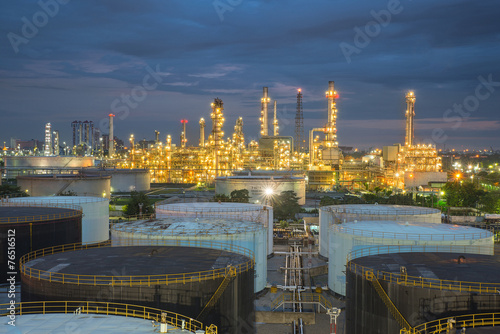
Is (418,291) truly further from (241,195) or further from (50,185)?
(50,185)

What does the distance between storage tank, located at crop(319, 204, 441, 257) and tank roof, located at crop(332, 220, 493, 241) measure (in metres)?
3.64

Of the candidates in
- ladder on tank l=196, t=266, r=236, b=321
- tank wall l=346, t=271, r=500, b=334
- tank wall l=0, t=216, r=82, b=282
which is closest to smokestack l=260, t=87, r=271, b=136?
tank wall l=0, t=216, r=82, b=282

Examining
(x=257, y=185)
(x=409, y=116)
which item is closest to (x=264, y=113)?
(x=409, y=116)

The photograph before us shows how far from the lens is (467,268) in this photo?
52.7ft

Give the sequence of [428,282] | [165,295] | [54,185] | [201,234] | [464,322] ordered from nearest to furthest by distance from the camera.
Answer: [464,322] → [165,295] → [428,282] → [201,234] → [54,185]

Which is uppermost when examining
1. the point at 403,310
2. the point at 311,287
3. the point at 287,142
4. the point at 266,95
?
the point at 266,95

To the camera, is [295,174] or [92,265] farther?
[295,174]

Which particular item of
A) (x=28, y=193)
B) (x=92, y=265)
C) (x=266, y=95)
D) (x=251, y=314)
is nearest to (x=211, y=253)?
(x=251, y=314)

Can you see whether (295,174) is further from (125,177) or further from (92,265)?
(92,265)

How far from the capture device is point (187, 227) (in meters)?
23.4

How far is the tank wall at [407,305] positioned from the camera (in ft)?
42.9

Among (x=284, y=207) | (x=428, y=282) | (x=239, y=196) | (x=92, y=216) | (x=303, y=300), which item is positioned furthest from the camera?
(x=239, y=196)

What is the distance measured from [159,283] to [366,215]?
1810 cm

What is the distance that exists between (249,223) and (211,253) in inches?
301
